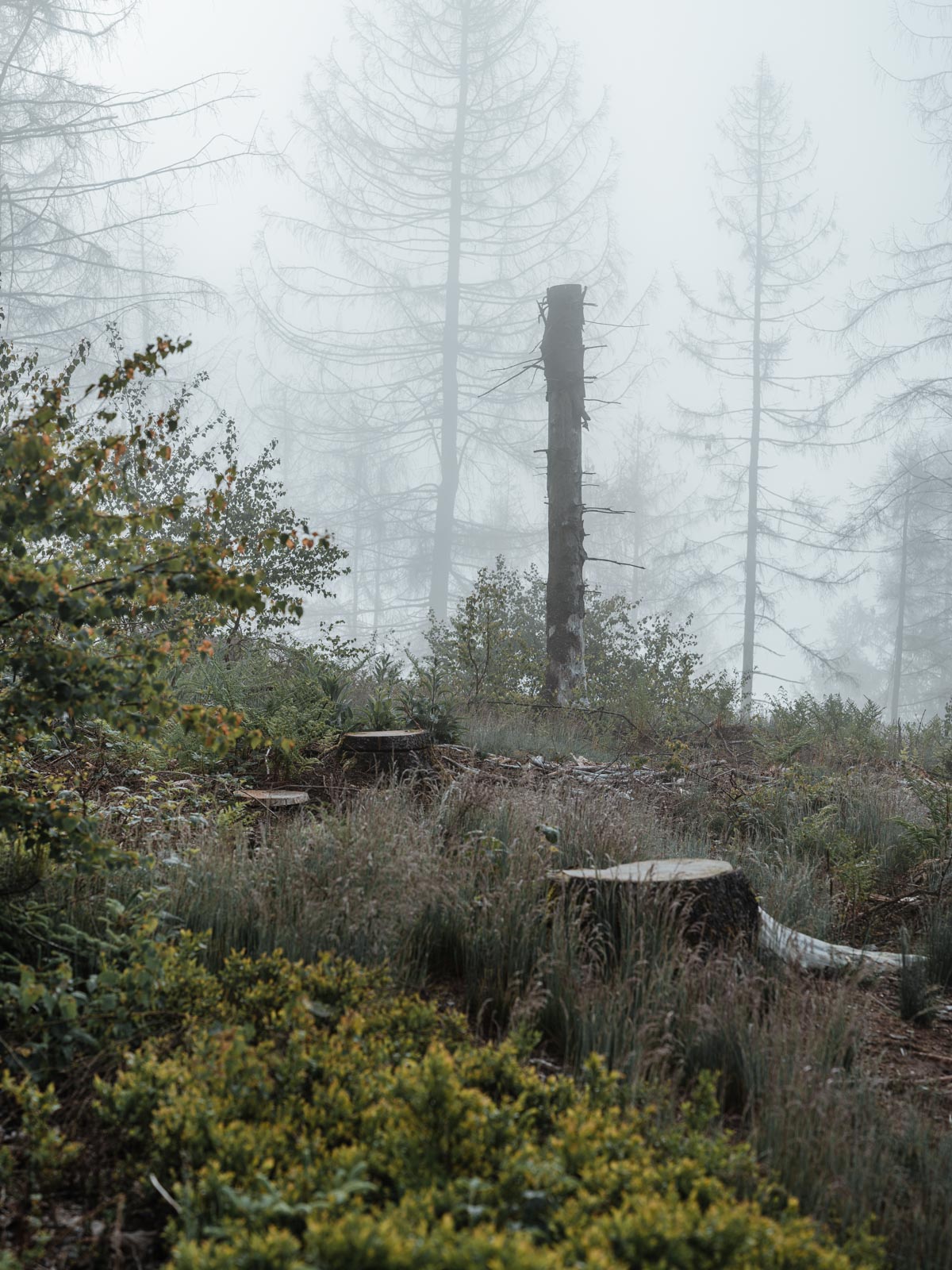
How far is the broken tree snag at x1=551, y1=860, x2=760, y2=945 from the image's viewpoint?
3459 millimetres

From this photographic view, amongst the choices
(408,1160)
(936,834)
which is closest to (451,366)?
(936,834)

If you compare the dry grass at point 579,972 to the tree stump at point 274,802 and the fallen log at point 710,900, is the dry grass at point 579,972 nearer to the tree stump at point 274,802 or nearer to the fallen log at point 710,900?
the fallen log at point 710,900

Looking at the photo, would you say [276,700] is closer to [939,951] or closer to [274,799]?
[274,799]

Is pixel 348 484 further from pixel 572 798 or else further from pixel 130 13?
pixel 572 798

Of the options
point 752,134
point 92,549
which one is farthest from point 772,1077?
point 752,134

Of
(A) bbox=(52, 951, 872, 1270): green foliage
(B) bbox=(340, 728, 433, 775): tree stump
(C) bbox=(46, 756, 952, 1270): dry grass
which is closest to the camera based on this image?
(A) bbox=(52, 951, 872, 1270): green foliage

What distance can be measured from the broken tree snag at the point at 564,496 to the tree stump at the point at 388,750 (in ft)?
14.5

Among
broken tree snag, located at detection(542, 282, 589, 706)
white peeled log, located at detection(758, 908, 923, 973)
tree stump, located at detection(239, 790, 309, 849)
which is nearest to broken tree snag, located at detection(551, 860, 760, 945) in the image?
white peeled log, located at detection(758, 908, 923, 973)

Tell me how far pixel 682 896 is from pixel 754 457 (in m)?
21.4

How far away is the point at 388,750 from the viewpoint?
5914 millimetres

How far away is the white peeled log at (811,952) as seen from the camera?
3.73 meters

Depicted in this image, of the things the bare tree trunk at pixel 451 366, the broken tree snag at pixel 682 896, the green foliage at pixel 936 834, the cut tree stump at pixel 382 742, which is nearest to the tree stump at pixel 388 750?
the cut tree stump at pixel 382 742

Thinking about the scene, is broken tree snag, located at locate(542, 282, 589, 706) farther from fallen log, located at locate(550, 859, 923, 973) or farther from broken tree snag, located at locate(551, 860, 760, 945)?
broken tree snag, located at locate(551, 860, 760, 945)

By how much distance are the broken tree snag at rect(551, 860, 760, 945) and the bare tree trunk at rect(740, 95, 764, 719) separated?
59.9ft
